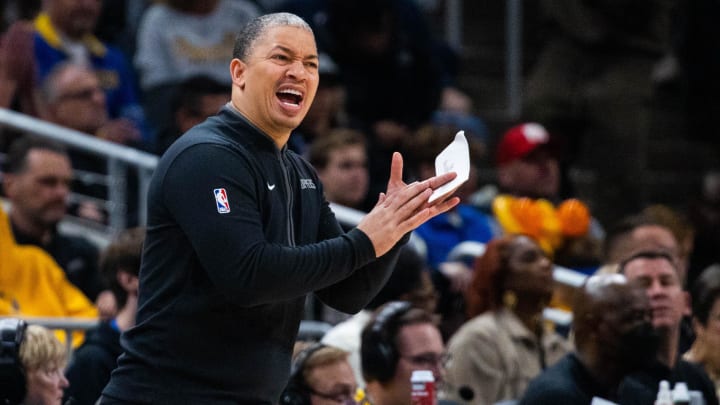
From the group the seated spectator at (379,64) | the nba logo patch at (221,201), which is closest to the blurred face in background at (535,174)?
the seated spectator at (379,64)

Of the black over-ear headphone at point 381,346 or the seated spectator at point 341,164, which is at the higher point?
the seated spectator at point 341,164

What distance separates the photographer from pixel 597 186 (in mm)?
10109

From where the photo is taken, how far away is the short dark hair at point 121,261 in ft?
19.1

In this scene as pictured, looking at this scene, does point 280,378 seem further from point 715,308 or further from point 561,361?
point 715,308

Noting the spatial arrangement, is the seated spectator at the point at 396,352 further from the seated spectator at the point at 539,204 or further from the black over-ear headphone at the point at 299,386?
the seated spectator at the point at 539,204

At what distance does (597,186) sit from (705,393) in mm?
4676

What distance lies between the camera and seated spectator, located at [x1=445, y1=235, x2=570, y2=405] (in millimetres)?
6258

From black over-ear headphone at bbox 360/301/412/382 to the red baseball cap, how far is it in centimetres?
339

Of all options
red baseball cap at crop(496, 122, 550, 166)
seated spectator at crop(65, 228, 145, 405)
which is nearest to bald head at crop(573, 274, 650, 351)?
seated spectator at crop(65, 228, 145, 405)

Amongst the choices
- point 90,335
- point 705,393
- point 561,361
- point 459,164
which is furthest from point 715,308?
point 459,164

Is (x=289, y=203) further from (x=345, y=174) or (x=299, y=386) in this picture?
(x=345, y=174)

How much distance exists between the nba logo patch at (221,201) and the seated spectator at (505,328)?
300 cm

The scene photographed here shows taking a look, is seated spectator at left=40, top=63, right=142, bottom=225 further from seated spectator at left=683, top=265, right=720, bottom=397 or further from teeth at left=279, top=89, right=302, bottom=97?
teeth at left=279, top=89, right=302, bottom=97

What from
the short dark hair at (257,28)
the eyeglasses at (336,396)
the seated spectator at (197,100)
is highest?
the seated spectator at (197,100)
